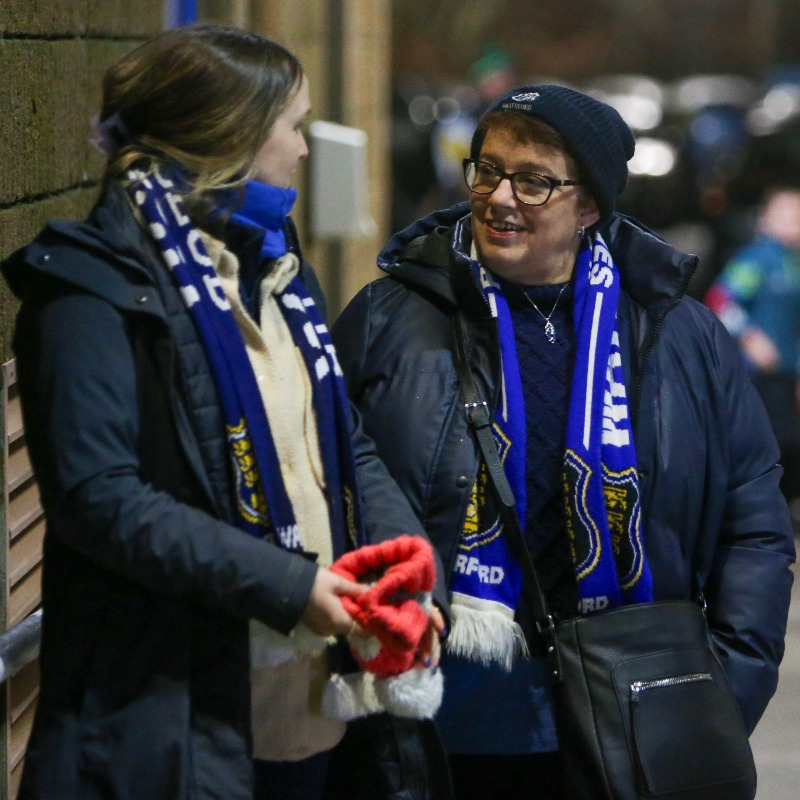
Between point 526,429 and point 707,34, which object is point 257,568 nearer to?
point 526,429

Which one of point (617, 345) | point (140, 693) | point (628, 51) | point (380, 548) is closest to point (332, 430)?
point (380, 548)

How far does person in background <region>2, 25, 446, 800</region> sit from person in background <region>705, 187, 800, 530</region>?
5909 mm

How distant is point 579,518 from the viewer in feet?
10.4

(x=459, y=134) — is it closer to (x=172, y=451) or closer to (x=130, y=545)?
(x=172, y=451)

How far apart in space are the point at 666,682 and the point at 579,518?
37cm

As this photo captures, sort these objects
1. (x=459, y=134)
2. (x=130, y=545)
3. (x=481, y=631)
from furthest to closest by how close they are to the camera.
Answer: (x=459, y=134), (x=481, y=631), (x=130, y=545)

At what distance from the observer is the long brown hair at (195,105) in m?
2.62

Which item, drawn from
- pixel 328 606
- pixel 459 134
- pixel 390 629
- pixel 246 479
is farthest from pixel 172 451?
pixel 459 134

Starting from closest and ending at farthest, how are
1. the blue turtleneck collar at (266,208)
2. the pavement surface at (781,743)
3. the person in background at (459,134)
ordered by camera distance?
1. the blue turtleneck collar at (266,208)
2. the pavement surface at (781,743)
3. the person in background at (459,134)

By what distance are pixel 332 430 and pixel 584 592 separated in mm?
715

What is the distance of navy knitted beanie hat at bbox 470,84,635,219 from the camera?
3.30m

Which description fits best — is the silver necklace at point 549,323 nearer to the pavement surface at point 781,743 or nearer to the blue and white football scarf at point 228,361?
the blue and white football scarf at point 228,361

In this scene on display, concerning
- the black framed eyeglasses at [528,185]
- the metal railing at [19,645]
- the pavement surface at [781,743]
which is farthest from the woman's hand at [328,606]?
the pavement surface at [781,743]

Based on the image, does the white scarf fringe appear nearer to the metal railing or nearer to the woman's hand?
the woman's hand
